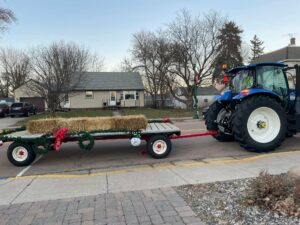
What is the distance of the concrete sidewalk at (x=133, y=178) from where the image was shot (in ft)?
15.8

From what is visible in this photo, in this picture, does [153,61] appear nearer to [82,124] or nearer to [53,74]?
[53,74]

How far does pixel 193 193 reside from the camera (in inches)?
173

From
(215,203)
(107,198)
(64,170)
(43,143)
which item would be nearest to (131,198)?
(107,198)

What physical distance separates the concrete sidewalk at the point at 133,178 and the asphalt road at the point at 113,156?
518mm

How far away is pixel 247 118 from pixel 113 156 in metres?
3.86

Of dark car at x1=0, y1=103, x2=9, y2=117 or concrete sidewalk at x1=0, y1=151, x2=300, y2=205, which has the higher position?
dark car at x1=0, y1=103, x2=9, y2=117

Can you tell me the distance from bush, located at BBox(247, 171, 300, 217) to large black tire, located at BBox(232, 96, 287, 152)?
11.6 ft

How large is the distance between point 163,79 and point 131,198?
3043cm

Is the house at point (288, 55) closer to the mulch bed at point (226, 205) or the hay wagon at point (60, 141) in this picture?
the hay wagon at point (60, 141)

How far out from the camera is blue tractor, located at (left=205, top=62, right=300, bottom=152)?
7535mm

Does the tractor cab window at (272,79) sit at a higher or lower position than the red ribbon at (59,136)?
higher

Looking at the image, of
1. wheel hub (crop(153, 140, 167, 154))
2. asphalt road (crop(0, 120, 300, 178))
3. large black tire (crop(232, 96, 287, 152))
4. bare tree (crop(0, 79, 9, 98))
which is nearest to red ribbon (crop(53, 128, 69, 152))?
asphalt road (crop(0, 120, 300, 178))

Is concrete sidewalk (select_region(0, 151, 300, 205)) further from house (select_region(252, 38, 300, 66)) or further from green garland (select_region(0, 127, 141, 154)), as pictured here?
house (select_region(252, 38, 300, 66))

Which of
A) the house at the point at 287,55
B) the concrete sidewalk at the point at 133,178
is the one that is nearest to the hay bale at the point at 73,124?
the concrete sidewalk at the point at 133,178
